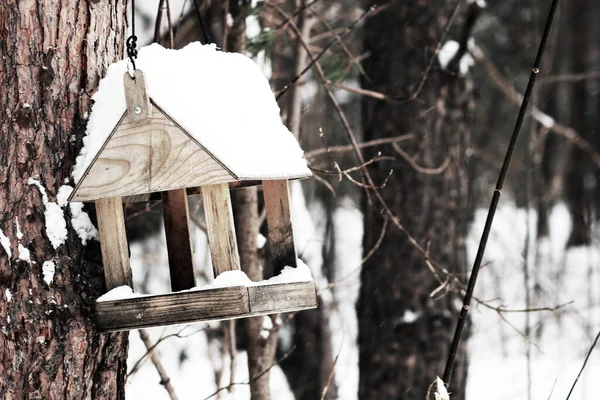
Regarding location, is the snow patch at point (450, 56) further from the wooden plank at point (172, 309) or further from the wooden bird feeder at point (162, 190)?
the wooden plank at point (172, 309)

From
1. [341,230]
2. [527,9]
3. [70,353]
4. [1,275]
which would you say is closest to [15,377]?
[70,353]

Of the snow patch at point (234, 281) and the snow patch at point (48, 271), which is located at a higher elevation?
the snow patch at point (48, 271)

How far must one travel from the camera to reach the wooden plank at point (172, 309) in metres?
1.59

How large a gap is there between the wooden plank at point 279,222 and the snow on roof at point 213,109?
0.50 feet

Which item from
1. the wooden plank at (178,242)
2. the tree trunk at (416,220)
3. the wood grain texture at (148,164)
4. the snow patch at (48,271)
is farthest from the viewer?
the tree trunk at (416,220)

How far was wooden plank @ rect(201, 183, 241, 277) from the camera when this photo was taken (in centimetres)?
164

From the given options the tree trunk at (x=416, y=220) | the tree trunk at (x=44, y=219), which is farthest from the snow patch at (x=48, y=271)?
the tree trunk at (x=416, y=220)

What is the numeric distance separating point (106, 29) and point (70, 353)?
0.85 metres

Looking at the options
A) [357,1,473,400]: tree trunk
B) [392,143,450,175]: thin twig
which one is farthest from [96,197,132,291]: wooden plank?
[357,1,473,400]: tree trunk

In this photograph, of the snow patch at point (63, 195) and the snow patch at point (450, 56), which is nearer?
the snow patch at point (63, 195)

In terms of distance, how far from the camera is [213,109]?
1656 mm

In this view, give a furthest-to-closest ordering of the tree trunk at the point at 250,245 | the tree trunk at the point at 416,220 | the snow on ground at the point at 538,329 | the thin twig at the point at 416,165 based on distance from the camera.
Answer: the snow on ground at the point at 538,329, the tree trunk at the point at 416,220, the thin twig at the point at 416,165, the tree trunk at the point at 250,245

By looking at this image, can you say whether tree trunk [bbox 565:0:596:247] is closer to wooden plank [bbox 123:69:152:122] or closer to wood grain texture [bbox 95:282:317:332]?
wood grain texture [bbox 95:282:317:332]

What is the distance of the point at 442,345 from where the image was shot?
4.13m
